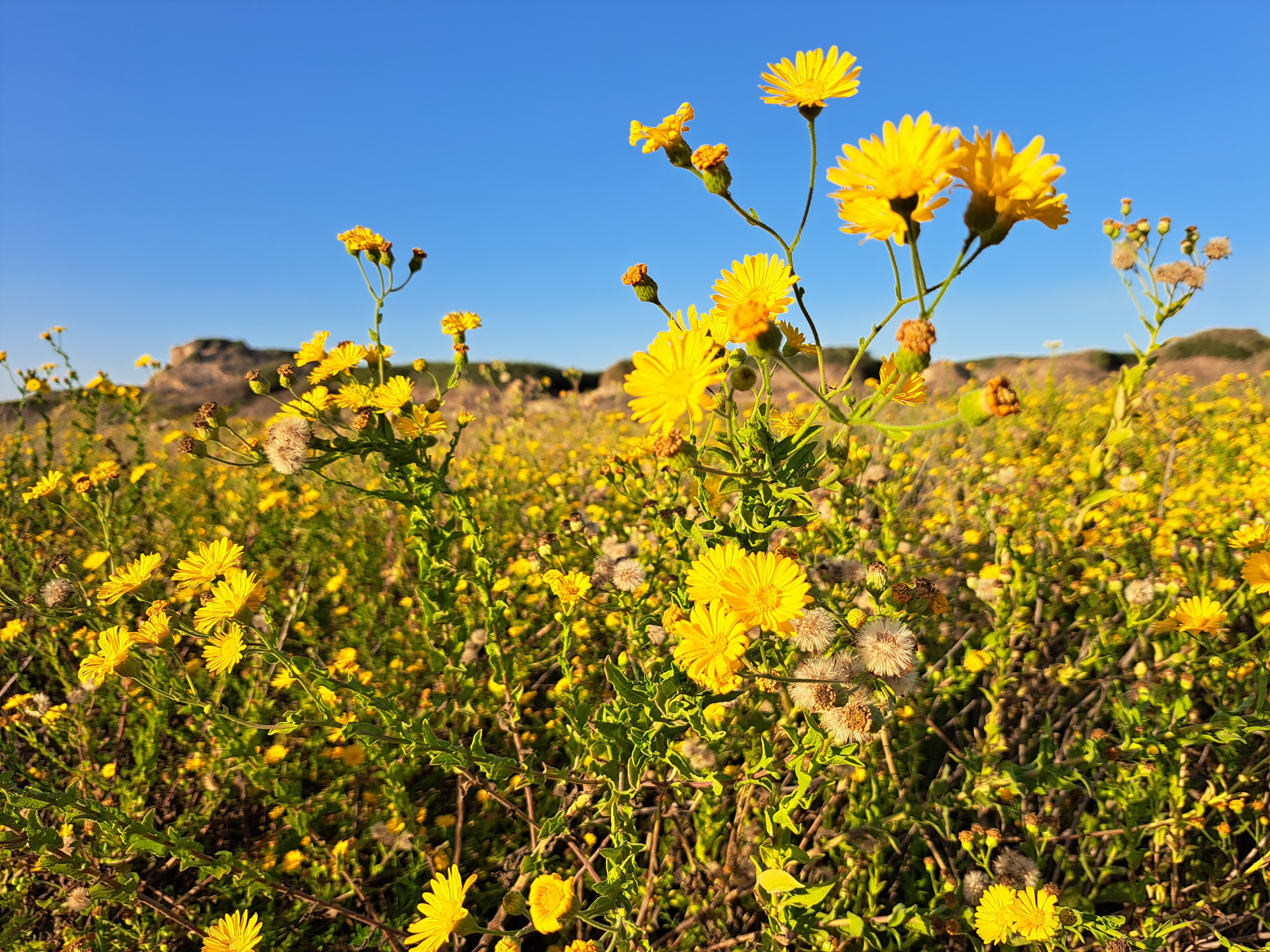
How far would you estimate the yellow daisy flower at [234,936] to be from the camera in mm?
1499

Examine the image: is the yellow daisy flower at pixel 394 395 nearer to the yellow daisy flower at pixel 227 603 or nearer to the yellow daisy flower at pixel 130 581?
the yellow daisy flower at pixel 227 603

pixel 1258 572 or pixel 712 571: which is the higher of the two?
pixel 712 571

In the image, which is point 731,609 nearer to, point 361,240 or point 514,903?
point 514,903

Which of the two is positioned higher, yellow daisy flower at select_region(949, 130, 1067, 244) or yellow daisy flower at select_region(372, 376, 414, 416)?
yellow daisy flower at select_region(949, 130, 1067, 244)

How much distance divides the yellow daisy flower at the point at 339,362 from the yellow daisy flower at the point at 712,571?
1.42m

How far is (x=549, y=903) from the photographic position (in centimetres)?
137

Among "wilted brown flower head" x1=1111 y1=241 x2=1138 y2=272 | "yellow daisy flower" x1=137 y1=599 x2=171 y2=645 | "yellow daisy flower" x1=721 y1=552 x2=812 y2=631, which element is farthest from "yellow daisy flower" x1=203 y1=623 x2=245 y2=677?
"wilted brown flower head" x1=1111 y1=241 x2=1138 y2=272

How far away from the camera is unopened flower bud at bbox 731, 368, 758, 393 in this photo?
130cm

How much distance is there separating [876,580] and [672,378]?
85 centimetres

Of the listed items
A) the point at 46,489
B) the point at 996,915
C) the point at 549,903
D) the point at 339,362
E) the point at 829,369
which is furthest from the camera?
the point at 829,369

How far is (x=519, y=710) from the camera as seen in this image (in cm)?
276

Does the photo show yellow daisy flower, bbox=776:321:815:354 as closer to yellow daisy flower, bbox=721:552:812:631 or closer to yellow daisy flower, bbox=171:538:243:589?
yellow daisy flower, bbox=721:552:812:631

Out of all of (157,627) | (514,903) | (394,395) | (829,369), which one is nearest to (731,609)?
(514,903)

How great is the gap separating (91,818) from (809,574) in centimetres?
208
